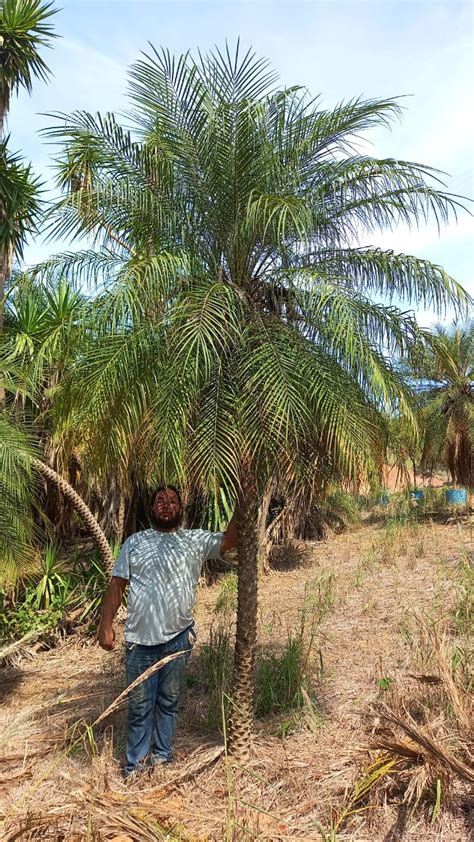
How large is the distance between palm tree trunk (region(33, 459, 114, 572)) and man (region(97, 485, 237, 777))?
454 centimetres

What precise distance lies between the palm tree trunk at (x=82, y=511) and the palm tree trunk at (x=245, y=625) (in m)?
4.48

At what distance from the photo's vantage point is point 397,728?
405 cm

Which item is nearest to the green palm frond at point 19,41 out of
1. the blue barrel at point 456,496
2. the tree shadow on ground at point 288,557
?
the tree shadow on ground at point 288,557

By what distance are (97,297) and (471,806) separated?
3.76 m

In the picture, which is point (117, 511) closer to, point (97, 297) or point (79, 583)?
point (79, 583)

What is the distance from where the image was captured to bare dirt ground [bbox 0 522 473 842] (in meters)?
2.65

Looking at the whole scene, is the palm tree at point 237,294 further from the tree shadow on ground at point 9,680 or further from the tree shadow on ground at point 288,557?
the tree shadow on ground at point 288,557

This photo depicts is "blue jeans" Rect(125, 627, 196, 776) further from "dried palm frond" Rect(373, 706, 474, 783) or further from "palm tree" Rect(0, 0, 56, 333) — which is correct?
"palm tree" Rect(0, 0, 56, 333)

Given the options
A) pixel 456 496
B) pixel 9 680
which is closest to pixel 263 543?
pixel 9 680

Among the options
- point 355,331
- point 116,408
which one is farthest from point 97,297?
point 355,331

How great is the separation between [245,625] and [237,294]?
2.39 m

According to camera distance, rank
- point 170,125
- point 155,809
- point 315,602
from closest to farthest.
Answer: point 155,809 < point 170,125 < point 315,602

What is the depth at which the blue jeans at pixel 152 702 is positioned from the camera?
13.1 ft

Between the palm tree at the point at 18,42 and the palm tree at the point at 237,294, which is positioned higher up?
the palm tree at the point at 18,42
